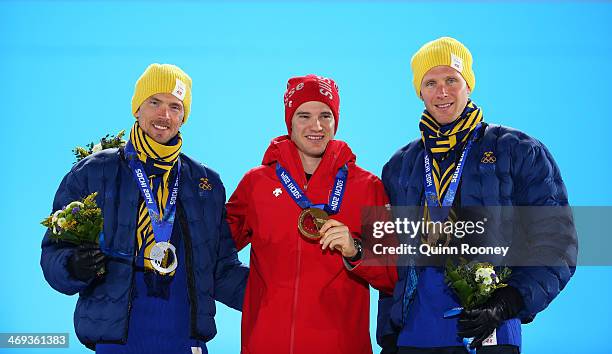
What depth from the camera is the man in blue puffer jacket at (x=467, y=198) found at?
3846 mm

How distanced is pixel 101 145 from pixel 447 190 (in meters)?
1.82

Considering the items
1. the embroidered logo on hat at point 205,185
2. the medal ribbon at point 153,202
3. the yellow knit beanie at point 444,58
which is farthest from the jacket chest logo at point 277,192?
the yellow knit beanie at point 444,58

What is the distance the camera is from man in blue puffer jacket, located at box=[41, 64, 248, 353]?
411cm

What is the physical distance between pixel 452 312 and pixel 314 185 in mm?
1025

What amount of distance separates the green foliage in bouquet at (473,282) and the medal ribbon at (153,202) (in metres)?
1.40

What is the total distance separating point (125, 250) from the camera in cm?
419

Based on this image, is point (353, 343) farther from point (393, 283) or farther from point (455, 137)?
point (455, 137)

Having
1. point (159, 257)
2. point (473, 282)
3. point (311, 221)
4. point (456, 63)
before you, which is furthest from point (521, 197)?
point (159, 257)

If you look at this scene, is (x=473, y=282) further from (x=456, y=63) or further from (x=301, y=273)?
(x=456, y=63)

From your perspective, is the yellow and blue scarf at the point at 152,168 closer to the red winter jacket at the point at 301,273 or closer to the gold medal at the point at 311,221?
the red winter jacket at the point at 301,273

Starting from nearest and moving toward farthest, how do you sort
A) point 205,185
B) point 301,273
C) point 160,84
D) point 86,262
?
point 86,262, point 301,273, point 160,84, point 205,185

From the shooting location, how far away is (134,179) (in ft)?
14.2

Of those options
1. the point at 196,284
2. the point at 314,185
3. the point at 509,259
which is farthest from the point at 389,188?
the point at 196,284

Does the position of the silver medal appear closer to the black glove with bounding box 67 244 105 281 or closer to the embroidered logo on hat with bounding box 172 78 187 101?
the black glove with bounding box 67 244 105 281
